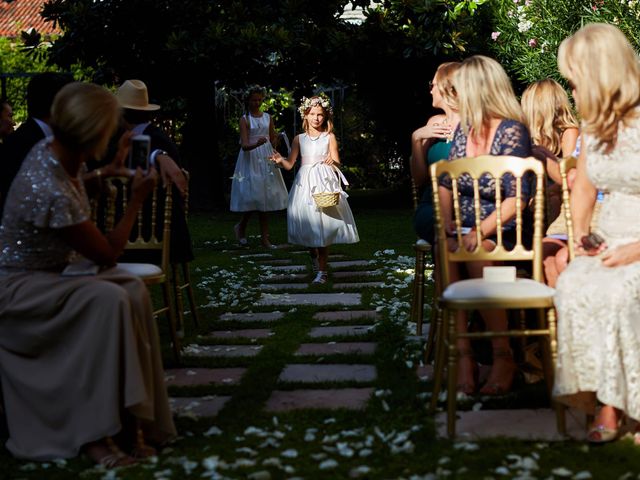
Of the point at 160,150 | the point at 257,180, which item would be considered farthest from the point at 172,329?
the point at 257,180

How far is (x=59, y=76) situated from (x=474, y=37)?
11498 mm

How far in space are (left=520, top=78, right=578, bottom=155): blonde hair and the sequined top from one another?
2.90 meters

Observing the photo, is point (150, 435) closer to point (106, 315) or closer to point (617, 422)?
point (106, 315)

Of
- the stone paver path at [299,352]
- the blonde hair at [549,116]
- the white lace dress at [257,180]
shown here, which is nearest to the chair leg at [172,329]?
the stone paver path at [299,352]

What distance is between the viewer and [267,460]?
12.9ft

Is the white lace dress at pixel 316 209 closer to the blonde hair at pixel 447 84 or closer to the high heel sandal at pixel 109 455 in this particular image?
the blonde hair at pixel 447 84

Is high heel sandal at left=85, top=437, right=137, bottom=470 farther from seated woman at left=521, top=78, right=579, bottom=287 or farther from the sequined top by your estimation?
seated woman at left=521, top=78, right=579, bottom=287

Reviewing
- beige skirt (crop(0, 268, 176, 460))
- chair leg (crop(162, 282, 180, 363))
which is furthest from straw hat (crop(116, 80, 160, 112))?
beige skirt (crop(0, 268, 176, 460))

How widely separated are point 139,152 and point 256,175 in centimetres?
814

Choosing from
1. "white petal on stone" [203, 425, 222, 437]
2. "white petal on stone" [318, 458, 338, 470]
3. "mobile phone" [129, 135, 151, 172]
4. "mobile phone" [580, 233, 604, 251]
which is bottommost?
"white petal on stone" [318, 458, 338, 470]

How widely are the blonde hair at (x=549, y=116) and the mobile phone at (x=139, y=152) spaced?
2464 mm

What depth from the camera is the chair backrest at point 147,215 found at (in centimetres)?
527

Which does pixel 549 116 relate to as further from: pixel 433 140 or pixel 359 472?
pixel 359 472

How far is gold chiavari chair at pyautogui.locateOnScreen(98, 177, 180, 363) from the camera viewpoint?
16.9 ft
